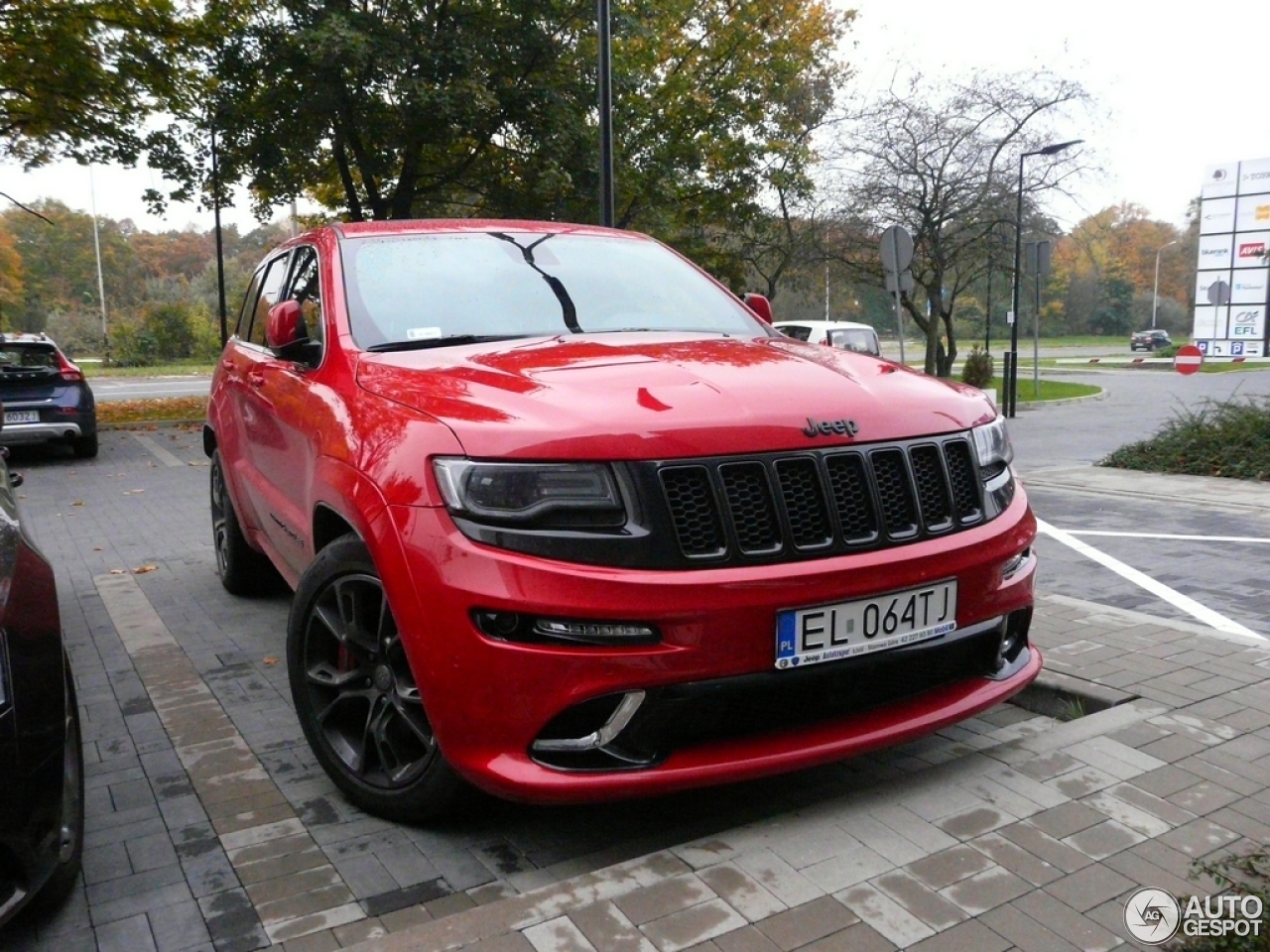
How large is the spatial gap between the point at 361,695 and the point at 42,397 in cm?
1164

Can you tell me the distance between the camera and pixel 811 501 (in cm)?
273

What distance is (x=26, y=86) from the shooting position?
15.3 meters

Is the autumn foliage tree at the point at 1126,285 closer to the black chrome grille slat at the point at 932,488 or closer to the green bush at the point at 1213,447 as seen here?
the green bush at the point at 1213,447

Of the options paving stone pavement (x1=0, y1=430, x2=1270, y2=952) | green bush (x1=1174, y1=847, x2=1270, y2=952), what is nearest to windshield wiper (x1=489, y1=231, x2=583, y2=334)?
paving stone pavement (x1=0, y1=430, x2=1270, y2=952)

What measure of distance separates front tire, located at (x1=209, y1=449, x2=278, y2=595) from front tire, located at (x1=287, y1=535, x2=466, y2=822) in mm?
2542

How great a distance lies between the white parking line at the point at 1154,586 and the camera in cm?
517

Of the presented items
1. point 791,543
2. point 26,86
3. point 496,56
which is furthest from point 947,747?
point 26,86

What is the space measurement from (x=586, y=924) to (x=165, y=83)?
57.5 feet

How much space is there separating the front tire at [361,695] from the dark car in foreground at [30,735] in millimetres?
758

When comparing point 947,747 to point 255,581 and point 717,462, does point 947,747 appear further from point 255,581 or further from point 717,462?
point 255,581

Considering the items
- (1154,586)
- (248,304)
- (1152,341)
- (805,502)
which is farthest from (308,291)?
(1152,341)

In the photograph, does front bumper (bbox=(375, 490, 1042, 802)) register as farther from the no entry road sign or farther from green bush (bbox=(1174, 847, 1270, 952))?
the no entry road sign

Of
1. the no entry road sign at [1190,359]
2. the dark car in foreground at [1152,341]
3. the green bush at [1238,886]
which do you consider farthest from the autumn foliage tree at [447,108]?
the dark car in foreground at [1152,341]

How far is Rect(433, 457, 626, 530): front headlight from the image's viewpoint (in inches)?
102
